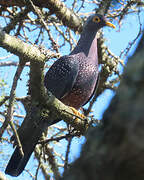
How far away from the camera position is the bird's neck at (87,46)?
4375 millimetres

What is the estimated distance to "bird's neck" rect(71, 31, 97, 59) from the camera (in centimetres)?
438

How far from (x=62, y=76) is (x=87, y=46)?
0.65 meters

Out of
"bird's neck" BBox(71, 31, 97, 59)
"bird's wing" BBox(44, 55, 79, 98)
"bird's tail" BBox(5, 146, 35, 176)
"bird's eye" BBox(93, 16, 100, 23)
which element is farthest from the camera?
"bird's eye" BBox(93, 16, 100, 23)

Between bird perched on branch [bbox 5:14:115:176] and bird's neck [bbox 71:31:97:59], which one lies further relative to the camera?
bird's neck [bbox 71:31:97:59]

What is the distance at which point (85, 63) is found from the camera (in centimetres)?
426

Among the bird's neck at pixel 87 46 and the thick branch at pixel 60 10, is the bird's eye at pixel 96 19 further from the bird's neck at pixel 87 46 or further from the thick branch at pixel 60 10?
the thick branch at pixel 60 10

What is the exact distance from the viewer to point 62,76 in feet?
13.5

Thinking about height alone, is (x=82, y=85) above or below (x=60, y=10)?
below

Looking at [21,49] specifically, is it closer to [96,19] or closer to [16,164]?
[16,164]

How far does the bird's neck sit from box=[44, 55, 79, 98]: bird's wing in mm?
261

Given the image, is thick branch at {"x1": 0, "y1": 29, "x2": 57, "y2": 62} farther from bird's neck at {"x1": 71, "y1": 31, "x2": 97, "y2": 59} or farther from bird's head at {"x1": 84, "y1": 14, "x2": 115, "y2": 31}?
bird's head at {"x1": 84, "y1": 14, "x2": 115, "y2": 31}

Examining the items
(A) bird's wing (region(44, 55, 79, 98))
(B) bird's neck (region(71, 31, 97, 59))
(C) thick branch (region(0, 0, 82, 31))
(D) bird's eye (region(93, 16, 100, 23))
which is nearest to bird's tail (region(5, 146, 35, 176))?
(A) bird's wing (region(44, 55, 79, 98))

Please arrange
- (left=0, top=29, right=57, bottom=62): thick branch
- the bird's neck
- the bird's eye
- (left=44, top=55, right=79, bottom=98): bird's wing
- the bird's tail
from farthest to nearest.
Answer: the bird's eye, the bird's neck, (left=44, top=55, right=79, bottom=98): bird's wing, the bird's tail, (left=0, top=29, right=57, bottom=62): thick branch

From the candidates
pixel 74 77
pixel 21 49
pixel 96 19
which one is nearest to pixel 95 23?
pixel 96 19
